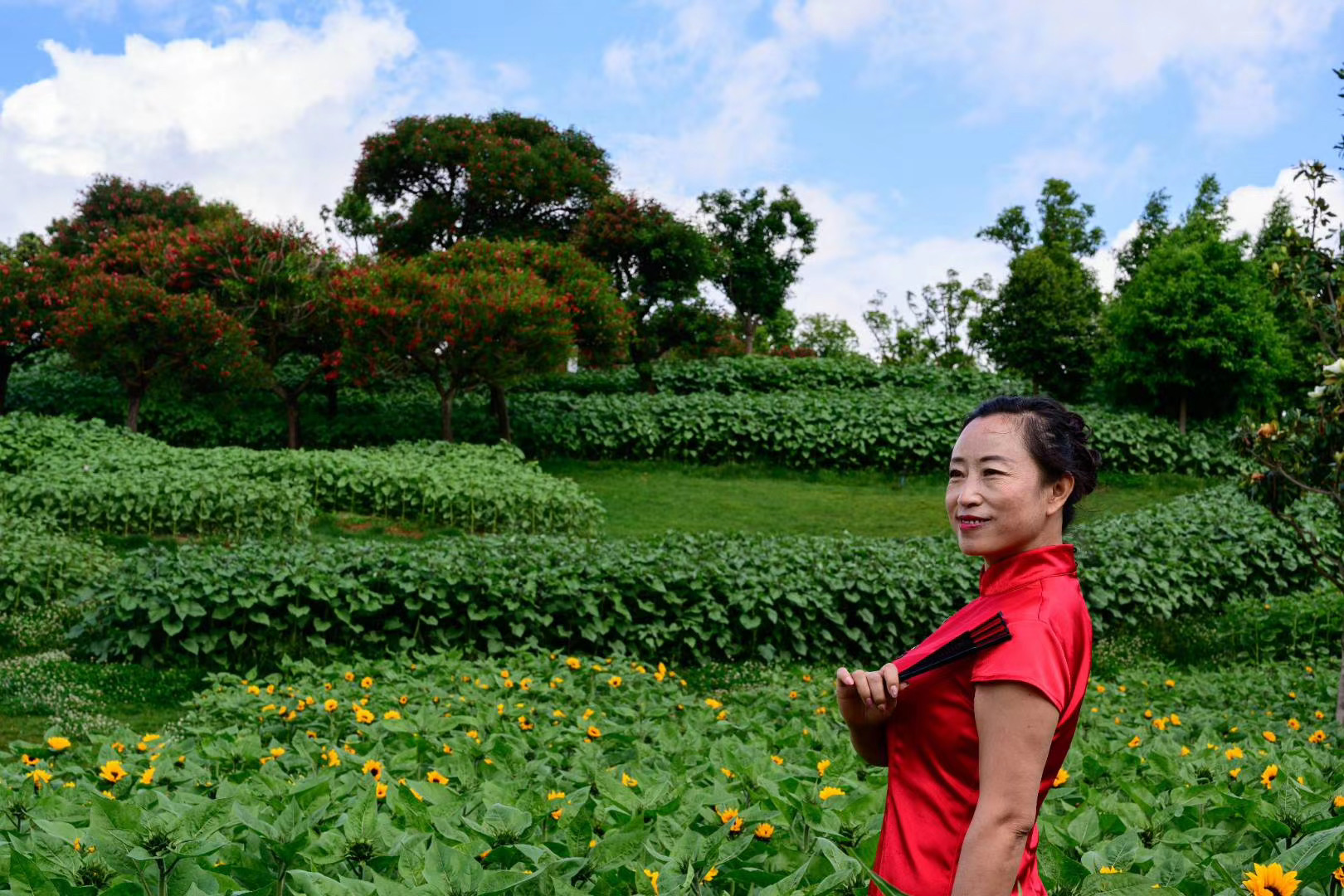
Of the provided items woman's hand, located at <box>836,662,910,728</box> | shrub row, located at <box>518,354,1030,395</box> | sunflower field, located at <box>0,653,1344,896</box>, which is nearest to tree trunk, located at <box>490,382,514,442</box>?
shrub row, located at <box>518,354,1030,395</box>

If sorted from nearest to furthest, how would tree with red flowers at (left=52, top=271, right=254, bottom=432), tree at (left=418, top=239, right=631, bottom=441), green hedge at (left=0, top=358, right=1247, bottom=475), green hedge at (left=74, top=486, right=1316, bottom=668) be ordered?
green hedge at (left=74, top=486, right=1316, bottom=668) < tree with red flowers at (left=52, top=271, right=254, bottom=432) < tree at (left=418, top=239, right=631, bottom=441) < green hedge at (left=0, top=358, right=1247, bottom=475)

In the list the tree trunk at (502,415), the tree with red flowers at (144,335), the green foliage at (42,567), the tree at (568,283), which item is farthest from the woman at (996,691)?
the tree with red flowers at (144,335)

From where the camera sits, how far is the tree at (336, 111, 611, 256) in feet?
65.2

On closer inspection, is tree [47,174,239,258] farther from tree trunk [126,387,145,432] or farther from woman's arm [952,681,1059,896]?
woman's arm [952,681,1059,896]

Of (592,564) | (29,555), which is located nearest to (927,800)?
(592,564)

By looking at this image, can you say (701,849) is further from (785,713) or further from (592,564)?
(592,564)

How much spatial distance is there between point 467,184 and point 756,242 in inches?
302

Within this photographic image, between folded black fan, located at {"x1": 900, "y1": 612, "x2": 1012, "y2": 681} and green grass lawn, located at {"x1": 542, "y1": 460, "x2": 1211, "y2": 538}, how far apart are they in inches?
365

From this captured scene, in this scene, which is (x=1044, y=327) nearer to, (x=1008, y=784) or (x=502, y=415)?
(x=502, y=415)

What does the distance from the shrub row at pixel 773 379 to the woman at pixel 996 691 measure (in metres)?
18.0

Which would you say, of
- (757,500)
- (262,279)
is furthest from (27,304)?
(757,500)

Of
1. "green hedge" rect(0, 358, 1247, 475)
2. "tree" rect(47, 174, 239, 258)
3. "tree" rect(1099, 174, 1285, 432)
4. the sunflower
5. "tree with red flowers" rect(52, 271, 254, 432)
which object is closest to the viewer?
the sunflower

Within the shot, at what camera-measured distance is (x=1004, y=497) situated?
1566mm

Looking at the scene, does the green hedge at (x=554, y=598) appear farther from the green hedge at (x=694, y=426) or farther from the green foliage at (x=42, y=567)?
the green hedge at (x=694, y=426)
